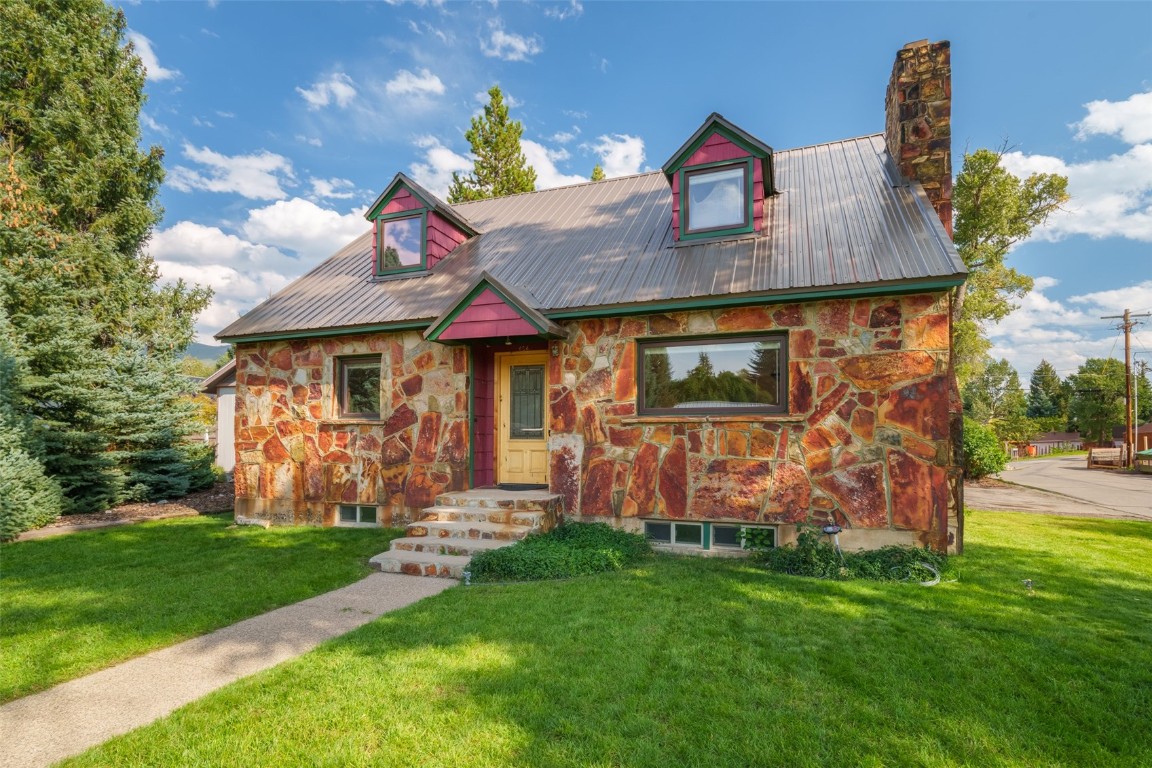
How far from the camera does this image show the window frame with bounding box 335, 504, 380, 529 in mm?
8648

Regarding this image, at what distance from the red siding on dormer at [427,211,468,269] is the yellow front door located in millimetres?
2565

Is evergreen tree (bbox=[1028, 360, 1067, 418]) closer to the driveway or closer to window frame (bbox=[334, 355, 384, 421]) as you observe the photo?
the driveway

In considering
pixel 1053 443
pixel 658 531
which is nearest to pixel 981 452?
pixel 658 531

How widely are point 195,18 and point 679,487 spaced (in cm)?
1198

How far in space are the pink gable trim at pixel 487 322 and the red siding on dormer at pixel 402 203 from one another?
3.36m

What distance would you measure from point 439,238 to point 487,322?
3.41 m

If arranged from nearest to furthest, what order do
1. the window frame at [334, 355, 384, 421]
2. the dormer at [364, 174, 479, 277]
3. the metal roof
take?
the metal roof < the window frame at [334, 355, 384, 421] < the dormer at [364, 174, 479, 277]

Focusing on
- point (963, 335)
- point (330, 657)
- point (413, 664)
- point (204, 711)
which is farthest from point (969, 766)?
point (963, 335)

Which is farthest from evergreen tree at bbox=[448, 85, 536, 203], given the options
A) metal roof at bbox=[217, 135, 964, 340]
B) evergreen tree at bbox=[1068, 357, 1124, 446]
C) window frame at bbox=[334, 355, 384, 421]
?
evergreen tree at bbox=[1068, 357, 1124, 446]

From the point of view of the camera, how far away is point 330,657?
152 inches

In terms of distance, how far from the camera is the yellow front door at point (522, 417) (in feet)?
28.5

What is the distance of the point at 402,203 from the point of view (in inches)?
394

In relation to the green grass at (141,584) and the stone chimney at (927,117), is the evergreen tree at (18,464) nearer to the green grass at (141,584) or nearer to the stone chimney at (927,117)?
the green grass at (141,584)

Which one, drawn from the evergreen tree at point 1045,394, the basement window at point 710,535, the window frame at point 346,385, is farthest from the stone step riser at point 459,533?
the evergreen tree at point 1045,394
